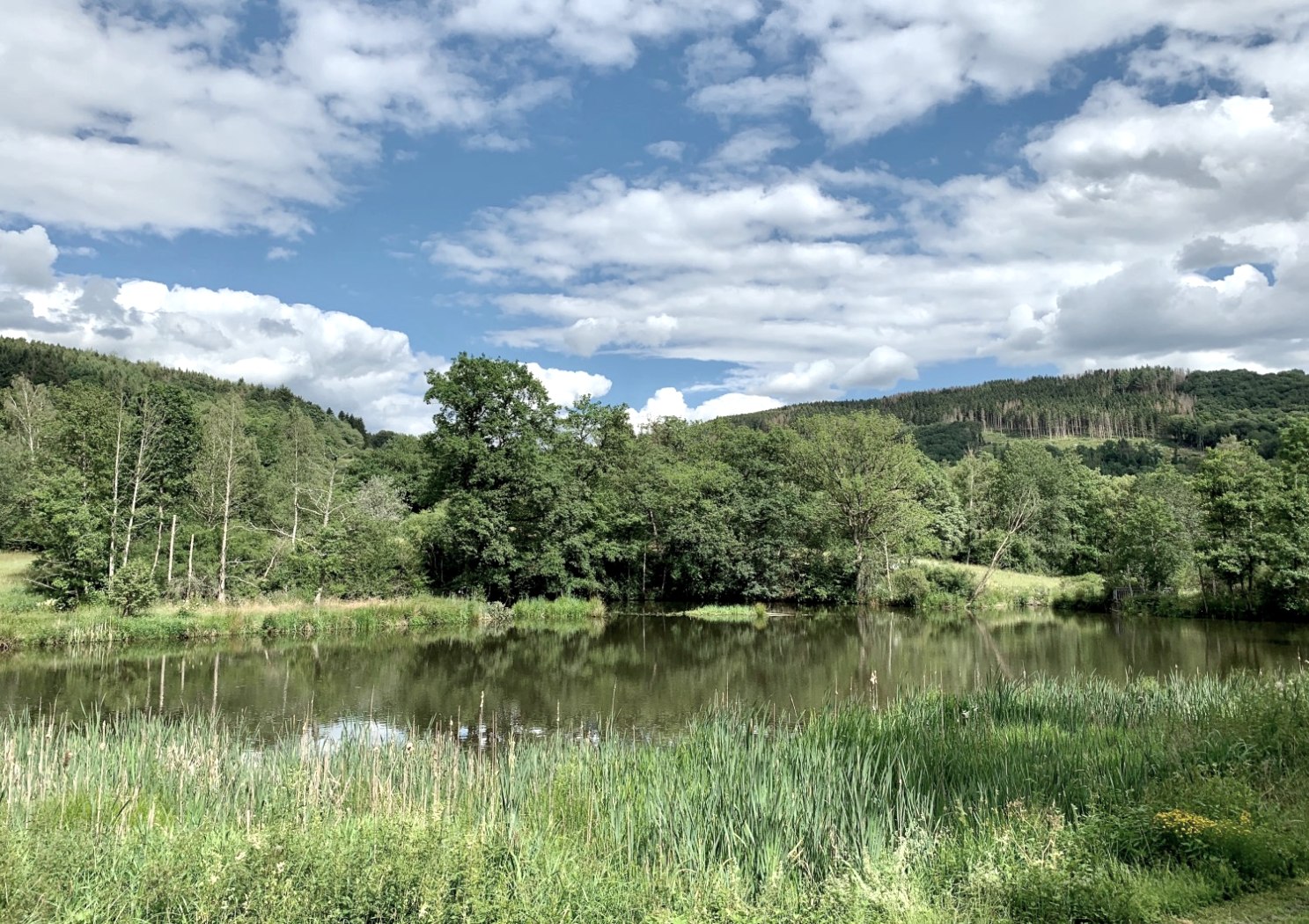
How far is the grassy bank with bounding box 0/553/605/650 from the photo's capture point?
26094 mm

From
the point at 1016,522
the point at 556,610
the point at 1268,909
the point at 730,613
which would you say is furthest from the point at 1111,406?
the point at 1268,909

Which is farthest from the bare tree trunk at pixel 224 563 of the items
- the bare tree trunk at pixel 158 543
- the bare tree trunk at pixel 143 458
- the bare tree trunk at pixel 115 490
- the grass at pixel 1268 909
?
the grass at pixel 1268 909

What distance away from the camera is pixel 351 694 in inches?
779

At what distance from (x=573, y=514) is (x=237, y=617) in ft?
57.2

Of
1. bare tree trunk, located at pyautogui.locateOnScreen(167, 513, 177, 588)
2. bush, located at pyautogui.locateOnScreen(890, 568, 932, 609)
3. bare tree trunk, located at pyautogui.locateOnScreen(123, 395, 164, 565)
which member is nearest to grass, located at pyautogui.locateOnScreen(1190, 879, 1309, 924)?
bare tree trunk, located at pyautogui.locateOnScreen(123, 395, 164, 565)

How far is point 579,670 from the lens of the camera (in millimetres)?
24547

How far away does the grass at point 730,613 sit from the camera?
41312mm

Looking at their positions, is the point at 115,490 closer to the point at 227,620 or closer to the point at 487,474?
the point at 227,620

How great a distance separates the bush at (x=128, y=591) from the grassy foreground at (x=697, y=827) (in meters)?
21.0

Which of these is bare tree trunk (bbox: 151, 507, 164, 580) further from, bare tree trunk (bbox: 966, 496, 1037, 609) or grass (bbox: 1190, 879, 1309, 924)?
bare tree trunk (bbox: 966, 496, 1037, 609)

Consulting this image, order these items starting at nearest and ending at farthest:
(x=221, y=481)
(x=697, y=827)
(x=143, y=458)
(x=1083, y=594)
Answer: (x=697, y=827) < (x=143, y=458) < (x=221, y=481) < (x=1083, y=594)

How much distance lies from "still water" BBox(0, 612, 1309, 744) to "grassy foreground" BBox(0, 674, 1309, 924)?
2938 mm

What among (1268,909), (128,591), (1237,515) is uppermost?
(1237,515)

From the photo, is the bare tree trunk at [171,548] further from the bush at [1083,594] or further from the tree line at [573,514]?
the bush at [1083,594]
